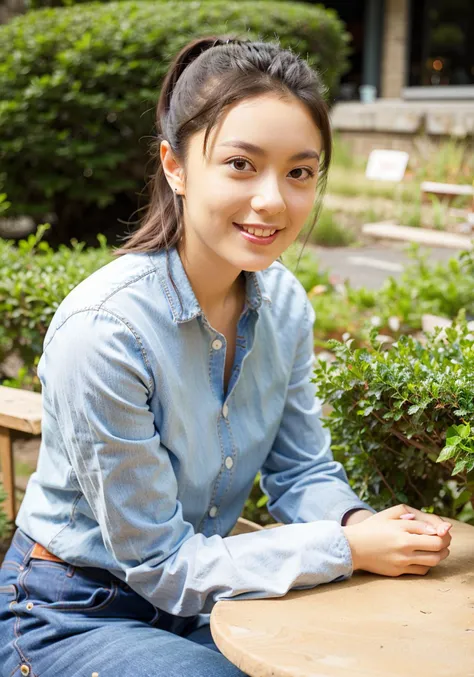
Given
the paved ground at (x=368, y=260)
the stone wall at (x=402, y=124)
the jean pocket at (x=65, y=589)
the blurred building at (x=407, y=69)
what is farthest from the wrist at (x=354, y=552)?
the blurred building at (x=407, y=69)

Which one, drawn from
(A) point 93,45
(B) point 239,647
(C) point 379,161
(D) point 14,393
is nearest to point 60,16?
(A) point 93,45

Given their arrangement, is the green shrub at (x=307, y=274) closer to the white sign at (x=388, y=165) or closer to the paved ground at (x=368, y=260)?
the paved ground at (x=368, y=260)

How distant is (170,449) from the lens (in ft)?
6.12

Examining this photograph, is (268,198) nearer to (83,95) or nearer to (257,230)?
(257,230)

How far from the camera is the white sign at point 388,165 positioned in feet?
24.1

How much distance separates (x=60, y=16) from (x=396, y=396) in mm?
6882

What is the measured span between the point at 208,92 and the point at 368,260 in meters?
4.82

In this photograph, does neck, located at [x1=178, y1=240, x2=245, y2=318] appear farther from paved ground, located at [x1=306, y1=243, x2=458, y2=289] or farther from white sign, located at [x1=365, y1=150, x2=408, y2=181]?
white sign, located at [x1=365, y1=150, x2=408, y2=181]

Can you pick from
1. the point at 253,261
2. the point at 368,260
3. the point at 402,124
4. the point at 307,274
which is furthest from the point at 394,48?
the point at 253,261

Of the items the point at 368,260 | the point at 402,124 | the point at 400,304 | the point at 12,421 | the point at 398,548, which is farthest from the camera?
the point at 402,124

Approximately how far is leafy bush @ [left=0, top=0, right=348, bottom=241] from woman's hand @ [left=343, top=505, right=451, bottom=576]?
5721 millimetres

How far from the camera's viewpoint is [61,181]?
7.22m

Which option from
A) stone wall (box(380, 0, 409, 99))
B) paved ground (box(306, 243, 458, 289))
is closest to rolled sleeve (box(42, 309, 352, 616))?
paved ground (box(306, 243, 458, 289))

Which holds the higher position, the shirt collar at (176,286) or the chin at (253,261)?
the chin at (253,261)
